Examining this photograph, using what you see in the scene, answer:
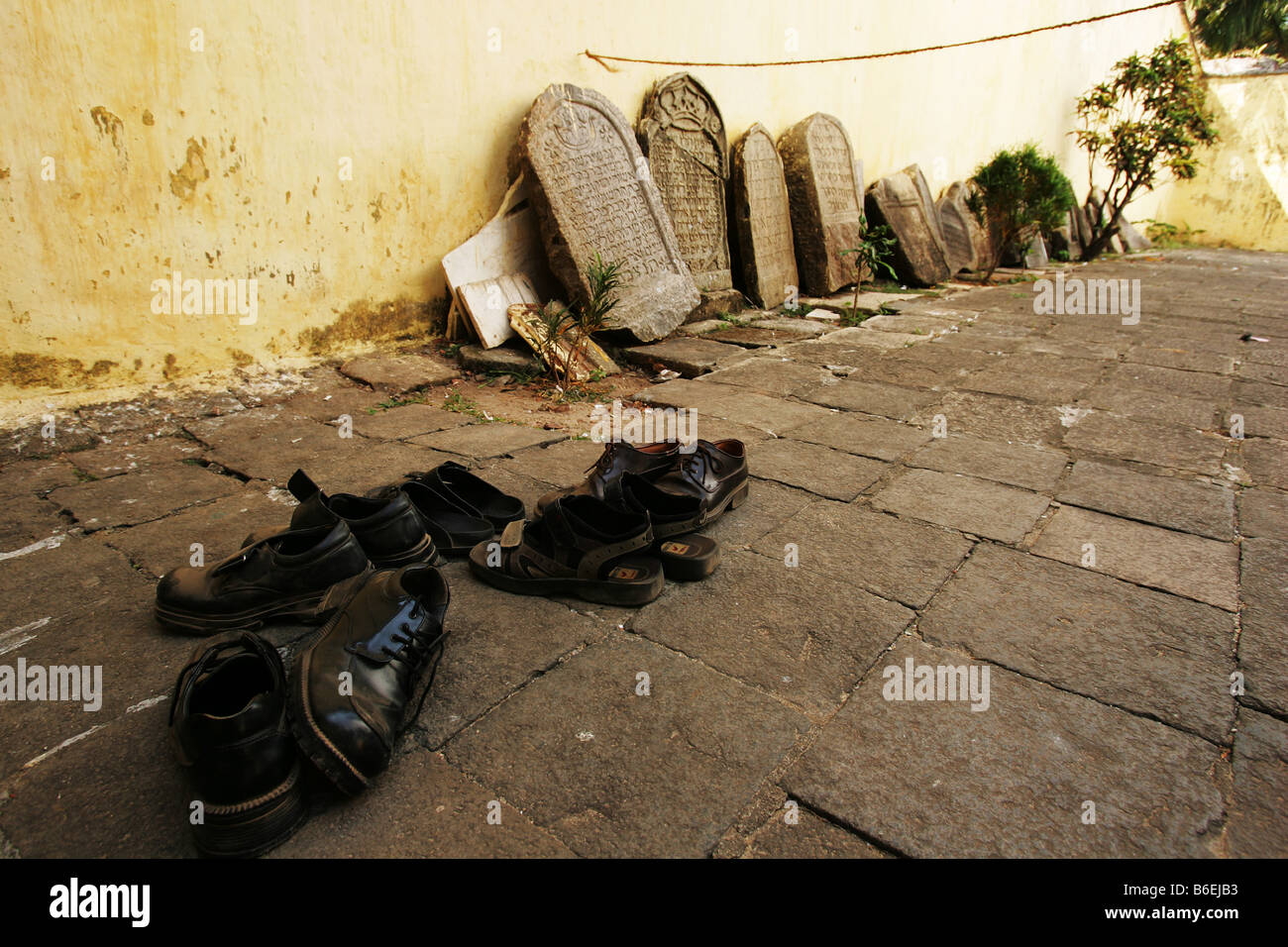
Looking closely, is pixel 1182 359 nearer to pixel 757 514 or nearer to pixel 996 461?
pixel 996 461

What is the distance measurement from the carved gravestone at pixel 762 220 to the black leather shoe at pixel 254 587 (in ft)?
15.9

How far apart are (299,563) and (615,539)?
2.44 ft

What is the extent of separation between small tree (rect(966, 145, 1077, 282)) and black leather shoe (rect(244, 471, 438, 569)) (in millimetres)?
7923

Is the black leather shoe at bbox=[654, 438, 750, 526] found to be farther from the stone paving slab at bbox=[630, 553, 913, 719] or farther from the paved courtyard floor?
the stone paving slab at bbox=[630, 553, 913, 719]

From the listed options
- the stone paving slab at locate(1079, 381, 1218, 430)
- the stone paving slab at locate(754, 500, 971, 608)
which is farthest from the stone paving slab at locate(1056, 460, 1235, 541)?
the stone paving slab at locate(1079, 381, 1218, 430)

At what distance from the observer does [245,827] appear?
113 cm

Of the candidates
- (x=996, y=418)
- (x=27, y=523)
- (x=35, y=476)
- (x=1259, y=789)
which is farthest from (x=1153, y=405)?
(x=35, y=476)

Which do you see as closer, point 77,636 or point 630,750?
point 630,750

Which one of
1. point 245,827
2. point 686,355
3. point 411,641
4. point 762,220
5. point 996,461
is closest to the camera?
point 245,827

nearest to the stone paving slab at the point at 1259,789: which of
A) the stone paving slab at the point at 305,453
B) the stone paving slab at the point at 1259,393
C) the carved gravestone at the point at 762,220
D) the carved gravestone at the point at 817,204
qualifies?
the stone paving slab at the point at 305,453

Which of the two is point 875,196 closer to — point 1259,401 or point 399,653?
point 1259,401

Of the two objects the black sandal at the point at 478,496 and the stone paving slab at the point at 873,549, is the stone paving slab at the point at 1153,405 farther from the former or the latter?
the black sandal at the point at 478,496
